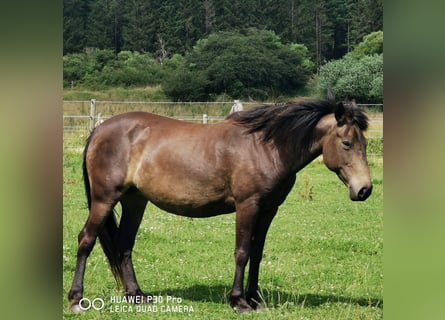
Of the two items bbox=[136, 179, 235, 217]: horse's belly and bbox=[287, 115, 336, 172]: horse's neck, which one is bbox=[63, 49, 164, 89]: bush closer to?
bbox=[136, 179, 235, 217]: horse's belly

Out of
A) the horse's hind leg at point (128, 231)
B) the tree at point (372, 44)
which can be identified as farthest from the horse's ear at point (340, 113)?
the horse's hind leg at point (128, 231)

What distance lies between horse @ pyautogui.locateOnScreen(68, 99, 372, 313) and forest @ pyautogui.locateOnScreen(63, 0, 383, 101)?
516mm

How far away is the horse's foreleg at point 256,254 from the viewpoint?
6.31 metres

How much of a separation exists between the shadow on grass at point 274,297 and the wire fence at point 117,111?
174 cm

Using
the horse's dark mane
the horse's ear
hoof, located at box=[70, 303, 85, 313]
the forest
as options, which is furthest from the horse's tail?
the horse's ear

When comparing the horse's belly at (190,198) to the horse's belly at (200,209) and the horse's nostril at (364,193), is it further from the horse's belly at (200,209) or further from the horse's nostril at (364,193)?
the horse's nostril at (364,193)

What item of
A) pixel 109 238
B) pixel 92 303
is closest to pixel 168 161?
pixel 109 238

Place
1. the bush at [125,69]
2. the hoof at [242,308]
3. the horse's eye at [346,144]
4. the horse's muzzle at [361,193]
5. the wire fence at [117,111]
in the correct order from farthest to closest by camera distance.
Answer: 1. the bush at [125,69]
2. the wire fence at [117,111]
3. the hoof at [242,308]
4. the horse's eye at [346,144]
5. the horse's muzzle at [361,193]

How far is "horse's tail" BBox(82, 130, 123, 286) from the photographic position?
259 inches
